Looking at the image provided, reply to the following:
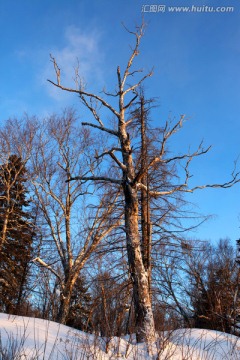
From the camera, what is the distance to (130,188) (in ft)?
23.2

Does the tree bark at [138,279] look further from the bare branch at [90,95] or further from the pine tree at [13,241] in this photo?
the pine tree at [13,241]

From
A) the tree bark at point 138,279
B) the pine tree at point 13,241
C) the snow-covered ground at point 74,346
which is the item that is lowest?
the snow-covered ground at point 74,346

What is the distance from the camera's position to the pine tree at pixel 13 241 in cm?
1766

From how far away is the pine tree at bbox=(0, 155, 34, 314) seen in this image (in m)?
17.7

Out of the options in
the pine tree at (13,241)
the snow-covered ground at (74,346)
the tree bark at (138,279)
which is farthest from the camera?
the pine tree at (13,241)

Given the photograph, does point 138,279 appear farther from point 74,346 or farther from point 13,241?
point 13,241

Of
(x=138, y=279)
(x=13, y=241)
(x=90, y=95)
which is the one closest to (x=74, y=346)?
(x=138, y=279)

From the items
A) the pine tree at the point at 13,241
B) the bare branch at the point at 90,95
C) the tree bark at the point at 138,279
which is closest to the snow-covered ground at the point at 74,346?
the tree bark at the point at 138,279

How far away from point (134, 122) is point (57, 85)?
2.33 meters

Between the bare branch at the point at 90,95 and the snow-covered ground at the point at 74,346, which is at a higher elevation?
the bare branch at the point at 90,95

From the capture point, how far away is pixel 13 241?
67.9ft

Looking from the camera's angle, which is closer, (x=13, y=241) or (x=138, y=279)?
(x=138, y=279)

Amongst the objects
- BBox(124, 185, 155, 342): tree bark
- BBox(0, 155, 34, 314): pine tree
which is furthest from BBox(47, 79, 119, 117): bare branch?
BBox(0, 155, 34, 314): pine tree

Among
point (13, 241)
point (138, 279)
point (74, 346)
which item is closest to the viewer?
point (74, 346)
